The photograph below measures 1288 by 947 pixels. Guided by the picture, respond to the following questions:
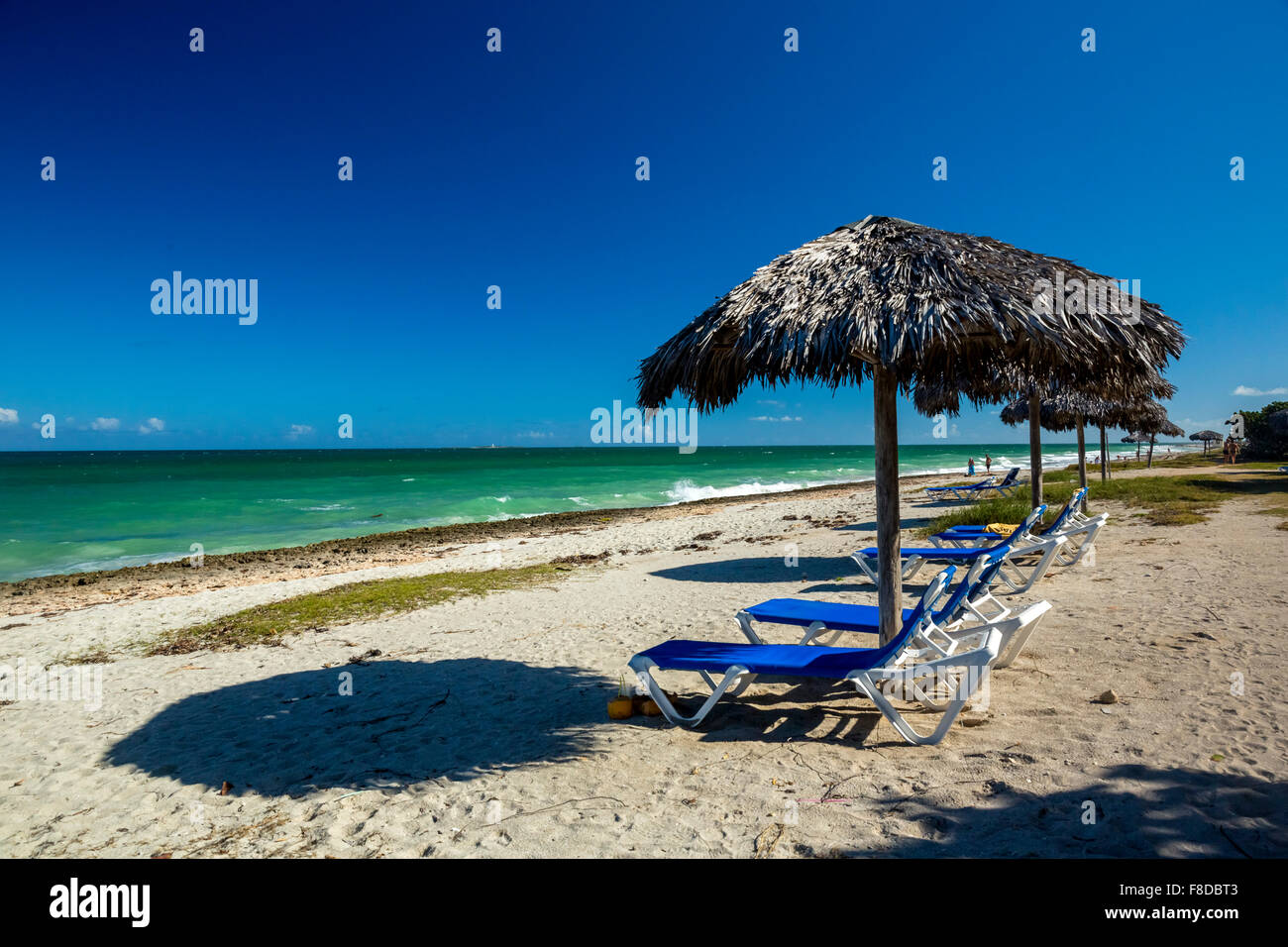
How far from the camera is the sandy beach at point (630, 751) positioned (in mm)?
2723

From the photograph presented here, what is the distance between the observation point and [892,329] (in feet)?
11.5

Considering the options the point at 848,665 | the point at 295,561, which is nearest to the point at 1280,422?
the point at 848,665

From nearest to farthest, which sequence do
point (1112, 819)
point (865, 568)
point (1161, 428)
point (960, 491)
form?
point (1112, 819)
point (865, 568)
point (960, 491)
point (1161, 428)

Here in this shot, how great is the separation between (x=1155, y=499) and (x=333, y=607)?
1591cm

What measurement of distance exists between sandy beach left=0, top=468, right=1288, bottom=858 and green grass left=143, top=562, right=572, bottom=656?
1.49ft

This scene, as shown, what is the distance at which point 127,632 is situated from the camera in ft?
25.3

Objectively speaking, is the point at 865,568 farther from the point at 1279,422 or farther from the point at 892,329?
the point at 1279,422

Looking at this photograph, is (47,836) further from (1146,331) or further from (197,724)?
(1146,331)

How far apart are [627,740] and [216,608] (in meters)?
7.69

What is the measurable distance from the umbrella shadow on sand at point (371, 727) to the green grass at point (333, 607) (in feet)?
6.44

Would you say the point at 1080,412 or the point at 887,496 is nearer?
the point at 887,496

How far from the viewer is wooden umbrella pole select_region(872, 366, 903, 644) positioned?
14.0ft

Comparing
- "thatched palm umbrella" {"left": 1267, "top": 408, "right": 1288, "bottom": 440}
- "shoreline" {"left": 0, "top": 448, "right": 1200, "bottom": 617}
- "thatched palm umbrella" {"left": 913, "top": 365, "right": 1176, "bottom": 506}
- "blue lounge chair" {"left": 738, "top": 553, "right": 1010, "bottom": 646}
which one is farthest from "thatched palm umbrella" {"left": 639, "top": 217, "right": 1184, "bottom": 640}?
"thatched palm umbrella" {"left": 1267, "top": 408, "right": 1288, "bottom": 440}
